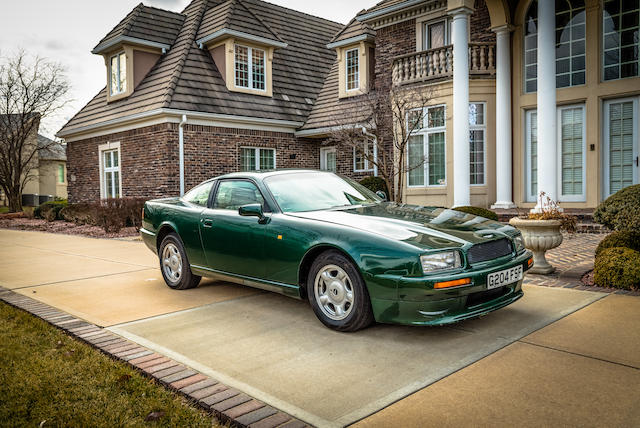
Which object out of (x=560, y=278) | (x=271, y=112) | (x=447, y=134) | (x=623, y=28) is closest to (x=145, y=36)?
(x=271, y=112)

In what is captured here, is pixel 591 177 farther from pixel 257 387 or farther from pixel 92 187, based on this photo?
pixel 92 187

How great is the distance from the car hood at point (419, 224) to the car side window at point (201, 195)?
5.44ft

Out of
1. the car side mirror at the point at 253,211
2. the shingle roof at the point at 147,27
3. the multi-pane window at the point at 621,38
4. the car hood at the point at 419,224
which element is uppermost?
the shingle roof at the point at 147,27

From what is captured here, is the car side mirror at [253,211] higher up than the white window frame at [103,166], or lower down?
lower down

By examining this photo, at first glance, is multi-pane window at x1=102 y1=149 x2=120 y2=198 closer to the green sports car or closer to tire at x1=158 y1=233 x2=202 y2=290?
tire at x1=158 y1=233 x2=202 y2=290

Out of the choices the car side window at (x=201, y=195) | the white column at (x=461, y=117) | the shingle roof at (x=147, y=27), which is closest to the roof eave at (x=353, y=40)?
the white column at (x=461, y=117)

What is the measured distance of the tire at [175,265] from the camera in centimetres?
618

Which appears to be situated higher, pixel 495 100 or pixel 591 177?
pixel 495 100

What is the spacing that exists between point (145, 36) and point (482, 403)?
59.7ft

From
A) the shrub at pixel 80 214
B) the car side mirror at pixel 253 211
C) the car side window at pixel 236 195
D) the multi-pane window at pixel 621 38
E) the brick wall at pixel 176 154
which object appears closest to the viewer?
the car side mirror at pixel 253 211

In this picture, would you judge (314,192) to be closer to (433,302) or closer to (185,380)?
(433,302)

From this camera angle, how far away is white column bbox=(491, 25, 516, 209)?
13.1 meters

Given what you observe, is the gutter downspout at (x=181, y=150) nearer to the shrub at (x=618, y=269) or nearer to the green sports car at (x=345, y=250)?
the green sports car at (x=345, y=250)

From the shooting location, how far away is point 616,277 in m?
5.63
